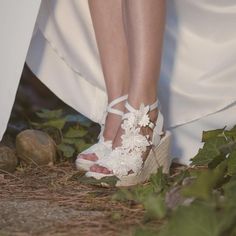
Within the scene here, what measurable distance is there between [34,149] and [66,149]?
12 cm

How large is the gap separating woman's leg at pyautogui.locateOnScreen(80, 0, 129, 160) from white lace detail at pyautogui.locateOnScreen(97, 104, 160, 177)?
0.14 metres

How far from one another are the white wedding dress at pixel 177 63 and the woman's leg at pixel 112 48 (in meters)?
0.24

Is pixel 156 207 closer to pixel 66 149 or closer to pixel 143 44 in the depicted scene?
pixel 143 44

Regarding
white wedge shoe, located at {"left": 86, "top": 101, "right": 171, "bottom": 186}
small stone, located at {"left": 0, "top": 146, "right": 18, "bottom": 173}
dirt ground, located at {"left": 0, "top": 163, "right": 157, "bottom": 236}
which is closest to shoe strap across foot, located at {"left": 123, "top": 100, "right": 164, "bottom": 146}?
white wedge shoe, located at {"left": 86, "top": 101, "right": 171, "bottom": 186}

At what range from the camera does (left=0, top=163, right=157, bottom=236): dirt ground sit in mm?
1492

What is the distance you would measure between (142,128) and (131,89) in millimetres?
120

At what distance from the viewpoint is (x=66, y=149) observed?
2.28 meters

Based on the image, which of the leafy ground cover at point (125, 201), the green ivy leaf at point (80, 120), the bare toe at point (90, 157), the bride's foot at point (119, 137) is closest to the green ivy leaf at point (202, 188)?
the leafy ground cover at point (125, 201)

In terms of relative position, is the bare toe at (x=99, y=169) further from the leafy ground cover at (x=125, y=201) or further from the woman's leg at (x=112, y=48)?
the woman's leg at (x=112, y=48)

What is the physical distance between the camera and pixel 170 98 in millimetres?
2311

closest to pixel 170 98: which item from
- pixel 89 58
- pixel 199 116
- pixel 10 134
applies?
pixel 199 116

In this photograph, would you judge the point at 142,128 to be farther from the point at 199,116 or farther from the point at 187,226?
the point at 187,226

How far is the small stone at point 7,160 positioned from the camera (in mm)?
2146

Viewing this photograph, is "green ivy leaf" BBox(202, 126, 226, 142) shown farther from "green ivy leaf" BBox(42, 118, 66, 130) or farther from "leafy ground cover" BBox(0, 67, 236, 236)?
"green ivy leaf" BBox(42, 118, 66, 130)
